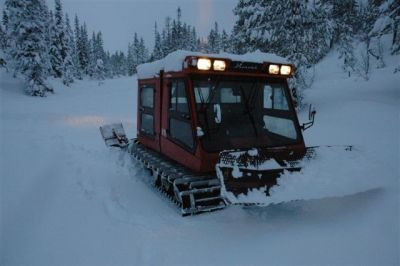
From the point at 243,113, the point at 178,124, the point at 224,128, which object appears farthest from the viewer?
the point at 178,124

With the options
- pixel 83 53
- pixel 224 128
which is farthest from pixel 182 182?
pixel 83 53

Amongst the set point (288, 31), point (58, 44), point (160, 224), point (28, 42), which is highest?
point (58, 44)

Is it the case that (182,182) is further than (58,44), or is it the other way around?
(58,44)

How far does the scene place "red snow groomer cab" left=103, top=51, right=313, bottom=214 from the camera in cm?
480

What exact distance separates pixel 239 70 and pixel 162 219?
107 inches

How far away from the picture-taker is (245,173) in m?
4.72

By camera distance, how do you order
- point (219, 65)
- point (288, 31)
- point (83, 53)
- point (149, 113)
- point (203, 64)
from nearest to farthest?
1. point (203, 64)
2. point (219, 65)
3. point (149, 113)
4. point (288, 31)
5. point (83, 53)

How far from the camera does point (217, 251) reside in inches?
168

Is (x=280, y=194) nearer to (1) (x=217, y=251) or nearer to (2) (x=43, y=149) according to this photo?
(1) (x=217, y=251)

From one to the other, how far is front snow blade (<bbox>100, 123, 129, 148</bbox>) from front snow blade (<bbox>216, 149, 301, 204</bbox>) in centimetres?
499

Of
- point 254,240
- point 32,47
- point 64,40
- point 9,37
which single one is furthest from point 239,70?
point 64,40

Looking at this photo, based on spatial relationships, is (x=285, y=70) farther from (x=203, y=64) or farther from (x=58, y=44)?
(x=58, y=44)

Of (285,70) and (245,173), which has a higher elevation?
(285,70)

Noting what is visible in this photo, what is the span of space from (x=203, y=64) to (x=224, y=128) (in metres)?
1.11
